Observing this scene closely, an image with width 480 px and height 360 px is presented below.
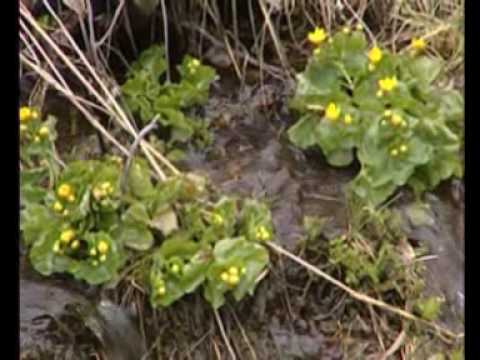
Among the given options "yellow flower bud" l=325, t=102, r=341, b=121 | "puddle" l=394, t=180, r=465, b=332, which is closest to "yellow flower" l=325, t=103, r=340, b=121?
"yellow flower bud" l=325, t=102, r=341, b=121

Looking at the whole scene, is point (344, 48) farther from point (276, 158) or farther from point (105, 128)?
point (105, 128)

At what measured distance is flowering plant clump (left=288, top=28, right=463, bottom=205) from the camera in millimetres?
2158

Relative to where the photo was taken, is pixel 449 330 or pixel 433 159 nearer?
pixel 449 330

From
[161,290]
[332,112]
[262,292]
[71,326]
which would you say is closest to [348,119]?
[332,112]

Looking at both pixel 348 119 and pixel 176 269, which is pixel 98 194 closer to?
pixel 176 269

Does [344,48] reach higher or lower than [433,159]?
higher

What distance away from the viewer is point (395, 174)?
2156 millimetres

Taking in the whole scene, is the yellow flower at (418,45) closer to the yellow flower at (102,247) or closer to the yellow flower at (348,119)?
the yellow flower at (348,119)

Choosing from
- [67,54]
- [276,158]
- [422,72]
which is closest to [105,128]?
[67,54]

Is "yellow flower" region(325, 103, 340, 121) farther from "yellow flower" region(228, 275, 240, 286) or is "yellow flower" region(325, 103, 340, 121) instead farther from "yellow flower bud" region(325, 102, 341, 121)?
"yellow flower" region(228, 275, 240, 286)

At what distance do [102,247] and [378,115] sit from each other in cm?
63

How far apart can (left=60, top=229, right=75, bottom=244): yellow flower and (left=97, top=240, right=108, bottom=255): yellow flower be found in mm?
51
